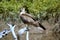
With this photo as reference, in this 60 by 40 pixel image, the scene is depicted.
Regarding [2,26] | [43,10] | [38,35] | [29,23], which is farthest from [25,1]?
[29,23]

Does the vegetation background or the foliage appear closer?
the vegetation background

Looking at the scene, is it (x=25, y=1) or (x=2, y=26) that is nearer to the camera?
(x=2, y=26)

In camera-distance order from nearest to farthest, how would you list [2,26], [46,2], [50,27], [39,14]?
[50,27], [2,26], [39,14], [46,2]

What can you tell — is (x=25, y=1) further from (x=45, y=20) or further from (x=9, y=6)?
(x=45, y=20)

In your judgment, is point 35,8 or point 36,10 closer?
point 36,10

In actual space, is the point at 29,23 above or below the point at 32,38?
above

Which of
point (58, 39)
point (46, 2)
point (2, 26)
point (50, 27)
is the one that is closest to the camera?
point (58, 39)

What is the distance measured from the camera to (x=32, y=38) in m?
5.29

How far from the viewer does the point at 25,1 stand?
7266mm

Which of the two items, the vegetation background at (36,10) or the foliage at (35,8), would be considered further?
the foliage at (35,8)

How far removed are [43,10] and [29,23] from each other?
1.99 meters

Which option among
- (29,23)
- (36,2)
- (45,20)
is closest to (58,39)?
(29,23)

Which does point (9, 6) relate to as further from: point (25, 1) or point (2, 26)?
point (2, 26)

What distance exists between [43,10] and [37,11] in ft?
0.62
